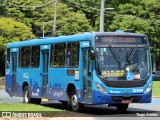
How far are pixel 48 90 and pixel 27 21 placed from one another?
52661 millimetres

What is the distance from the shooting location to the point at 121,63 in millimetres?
19188

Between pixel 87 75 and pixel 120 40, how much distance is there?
1.82 m

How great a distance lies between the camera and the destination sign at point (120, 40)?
1945 centimetres

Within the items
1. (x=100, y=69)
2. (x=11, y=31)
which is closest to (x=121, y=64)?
(x=100, y=69)

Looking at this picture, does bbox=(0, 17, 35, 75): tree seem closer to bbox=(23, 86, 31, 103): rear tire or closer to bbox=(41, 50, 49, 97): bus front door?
bbox=(23, 86, 31, 103): rear tire

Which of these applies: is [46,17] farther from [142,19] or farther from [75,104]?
[75,104]

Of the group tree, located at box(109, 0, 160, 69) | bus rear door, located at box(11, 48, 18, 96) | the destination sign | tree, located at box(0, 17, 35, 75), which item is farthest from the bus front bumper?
tree, located at box(109, 0, 160, 69)

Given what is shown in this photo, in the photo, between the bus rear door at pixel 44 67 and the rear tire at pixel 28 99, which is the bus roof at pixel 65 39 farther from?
the rear tire at pixel 28 99

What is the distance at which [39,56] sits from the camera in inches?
952

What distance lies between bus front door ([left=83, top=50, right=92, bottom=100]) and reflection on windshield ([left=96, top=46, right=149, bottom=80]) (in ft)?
1.88

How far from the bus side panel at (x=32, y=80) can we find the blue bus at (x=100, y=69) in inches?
49.7

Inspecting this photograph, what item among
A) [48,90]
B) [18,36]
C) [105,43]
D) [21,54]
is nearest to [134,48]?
[105,43]

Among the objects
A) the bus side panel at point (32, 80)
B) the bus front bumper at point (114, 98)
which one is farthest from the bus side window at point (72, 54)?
the bus side panel at point (32, 80)

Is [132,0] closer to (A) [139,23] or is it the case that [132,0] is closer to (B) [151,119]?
(A) [139,23]
